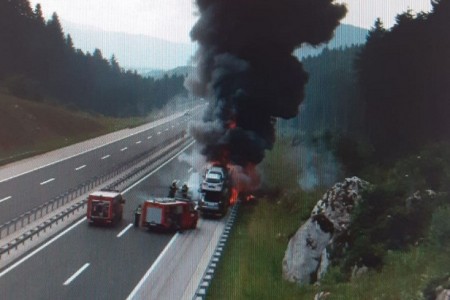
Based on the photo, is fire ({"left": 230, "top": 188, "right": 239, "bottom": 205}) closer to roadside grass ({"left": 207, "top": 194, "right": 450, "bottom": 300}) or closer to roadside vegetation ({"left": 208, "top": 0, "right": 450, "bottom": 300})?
roadside vegetation ({"left": 208, "top": 0, "right": 450, "bottom": 300})

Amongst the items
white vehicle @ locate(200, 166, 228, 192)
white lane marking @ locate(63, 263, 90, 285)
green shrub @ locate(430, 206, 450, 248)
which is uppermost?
green shrub @ locate(430, 206, 450, 248)

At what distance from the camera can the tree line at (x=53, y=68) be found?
93812 millimetres

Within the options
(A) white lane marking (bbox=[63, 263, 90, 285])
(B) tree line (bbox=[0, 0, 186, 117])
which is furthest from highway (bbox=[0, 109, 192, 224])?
(B) tree line (bbox=[0, 0, 186, 117])

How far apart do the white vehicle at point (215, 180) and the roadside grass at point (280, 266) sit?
2.59 meters

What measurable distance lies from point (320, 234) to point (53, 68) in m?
86.2

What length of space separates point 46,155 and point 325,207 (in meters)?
40.0

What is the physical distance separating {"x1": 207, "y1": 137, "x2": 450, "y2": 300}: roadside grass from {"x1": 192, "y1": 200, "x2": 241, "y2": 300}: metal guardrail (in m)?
0.36

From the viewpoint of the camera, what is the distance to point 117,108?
124m

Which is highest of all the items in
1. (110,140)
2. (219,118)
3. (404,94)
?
(404,94)

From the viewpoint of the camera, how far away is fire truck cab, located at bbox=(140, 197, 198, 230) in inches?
1309

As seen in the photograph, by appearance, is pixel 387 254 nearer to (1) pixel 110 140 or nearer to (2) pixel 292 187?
(2) pixel 292 187

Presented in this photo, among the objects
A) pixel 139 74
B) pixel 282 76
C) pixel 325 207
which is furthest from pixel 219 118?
pixel 139 74

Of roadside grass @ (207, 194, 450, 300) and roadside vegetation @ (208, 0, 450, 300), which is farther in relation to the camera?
roadside vegetation @ (208, 0, 450, 300)

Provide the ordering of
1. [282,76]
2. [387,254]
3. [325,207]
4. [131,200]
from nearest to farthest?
[387,254], [325,207], [131,200], [282,76]
